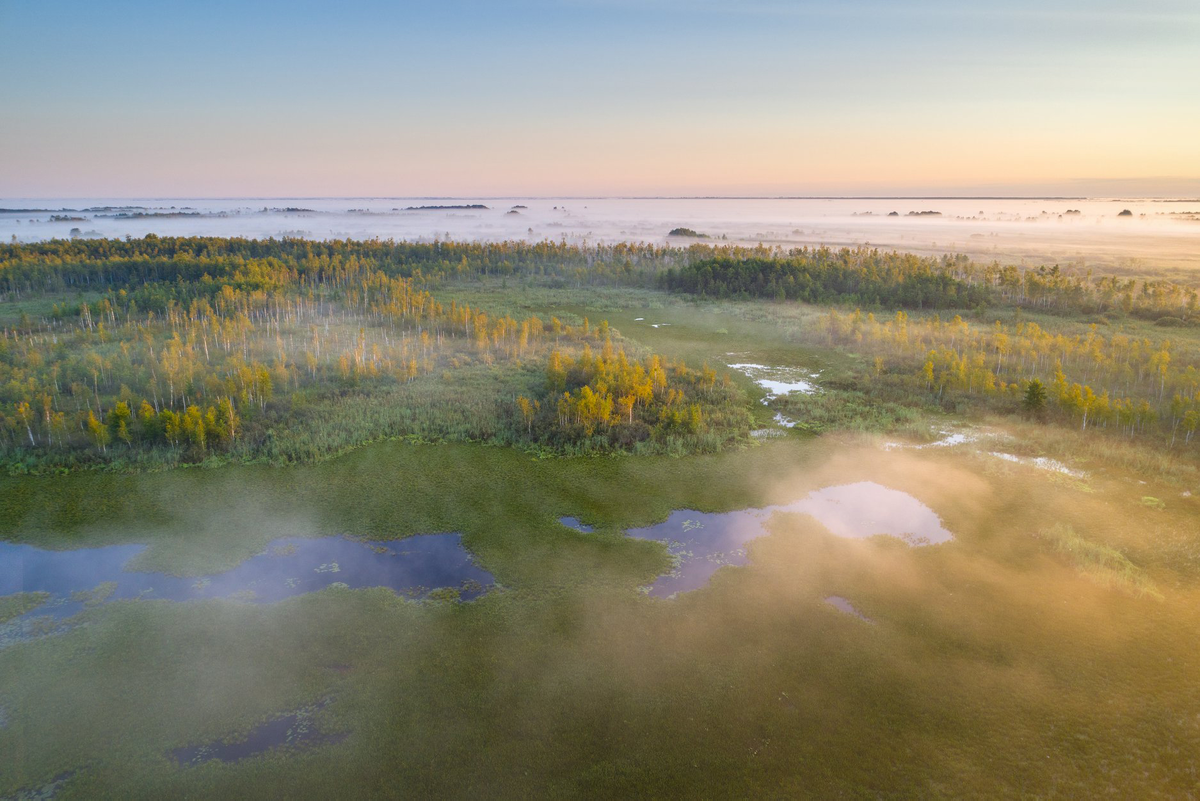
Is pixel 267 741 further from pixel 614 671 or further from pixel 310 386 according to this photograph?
pixel 310 386

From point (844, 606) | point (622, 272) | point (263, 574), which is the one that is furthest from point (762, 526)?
point (622, 272)

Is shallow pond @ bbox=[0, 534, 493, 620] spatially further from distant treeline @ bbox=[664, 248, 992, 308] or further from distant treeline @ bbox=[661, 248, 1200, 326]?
distant treeline @ bbox=[664, 248, 992, 308]

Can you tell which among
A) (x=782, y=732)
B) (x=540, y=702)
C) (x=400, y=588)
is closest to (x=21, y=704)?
(x=400, y=588)

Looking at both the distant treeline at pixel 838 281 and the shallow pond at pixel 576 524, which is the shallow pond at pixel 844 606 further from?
the distant treeline at pixel 838 281

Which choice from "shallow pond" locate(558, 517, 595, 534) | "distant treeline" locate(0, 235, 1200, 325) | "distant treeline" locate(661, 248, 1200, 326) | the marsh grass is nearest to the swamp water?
"shallow pond" locate(558, 517, 595, 534)

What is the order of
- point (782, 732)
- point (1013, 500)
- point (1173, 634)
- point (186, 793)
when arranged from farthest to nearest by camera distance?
point (1013, 500) → point (1173, 634) → point (782, 732) → point (186, 793)

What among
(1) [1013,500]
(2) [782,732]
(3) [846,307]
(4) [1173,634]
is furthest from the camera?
(3) [846,307]

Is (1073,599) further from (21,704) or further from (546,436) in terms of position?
(21,704)
